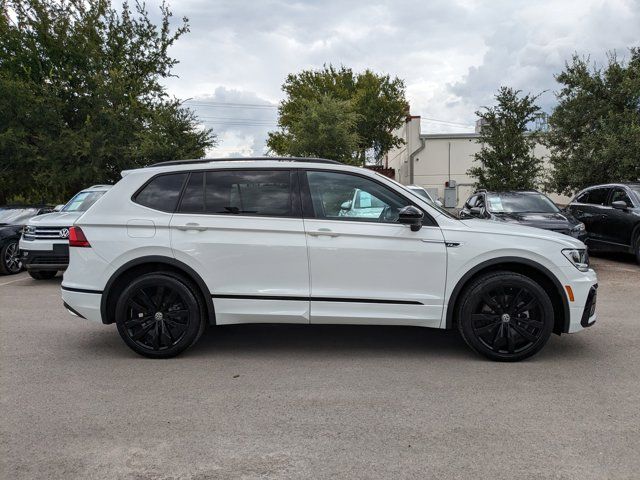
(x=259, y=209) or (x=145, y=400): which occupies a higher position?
(x=259, y=209)

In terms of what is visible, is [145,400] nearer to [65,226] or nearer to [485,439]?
[485,439]

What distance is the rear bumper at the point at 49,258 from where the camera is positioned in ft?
31.6

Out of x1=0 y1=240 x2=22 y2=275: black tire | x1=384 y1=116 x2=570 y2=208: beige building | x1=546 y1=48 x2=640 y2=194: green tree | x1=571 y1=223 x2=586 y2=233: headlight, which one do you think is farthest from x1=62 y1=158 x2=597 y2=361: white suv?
x1=384 y1=116 x2=570 y2=208: beige building

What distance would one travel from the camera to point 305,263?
15.9 feet

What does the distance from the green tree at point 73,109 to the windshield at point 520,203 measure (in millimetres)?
10984

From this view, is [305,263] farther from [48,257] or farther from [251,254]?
[48,257]

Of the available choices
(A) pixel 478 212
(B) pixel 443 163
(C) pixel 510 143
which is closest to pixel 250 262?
(A) pixel 478 212

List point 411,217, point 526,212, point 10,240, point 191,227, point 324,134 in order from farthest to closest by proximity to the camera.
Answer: point 324,134, point 10,240, point 526,212, point 191,227, point 411,217

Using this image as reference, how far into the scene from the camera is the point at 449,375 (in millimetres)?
4504

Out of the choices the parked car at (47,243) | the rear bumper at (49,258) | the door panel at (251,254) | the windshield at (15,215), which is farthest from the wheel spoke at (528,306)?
the windshield at (15,215)

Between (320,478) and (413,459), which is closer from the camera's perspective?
(320,478)

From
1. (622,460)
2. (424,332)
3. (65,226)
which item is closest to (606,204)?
(424,332)

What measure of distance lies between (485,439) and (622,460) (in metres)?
0.73

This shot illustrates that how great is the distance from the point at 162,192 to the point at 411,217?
2.33 m
